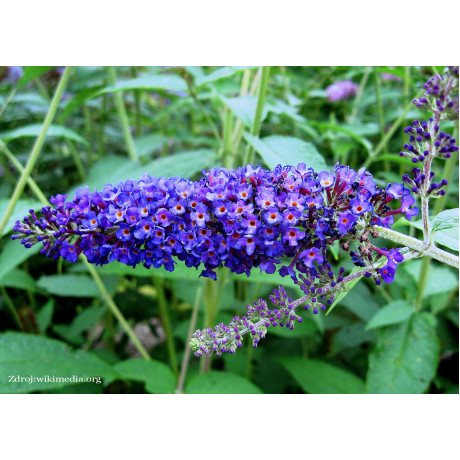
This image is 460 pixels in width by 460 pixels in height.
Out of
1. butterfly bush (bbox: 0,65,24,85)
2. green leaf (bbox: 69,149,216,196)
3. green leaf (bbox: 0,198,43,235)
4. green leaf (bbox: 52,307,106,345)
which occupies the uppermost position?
butterfly bush (bbox: 0,65,24,85)

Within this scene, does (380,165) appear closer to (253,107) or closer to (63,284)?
(253,107)

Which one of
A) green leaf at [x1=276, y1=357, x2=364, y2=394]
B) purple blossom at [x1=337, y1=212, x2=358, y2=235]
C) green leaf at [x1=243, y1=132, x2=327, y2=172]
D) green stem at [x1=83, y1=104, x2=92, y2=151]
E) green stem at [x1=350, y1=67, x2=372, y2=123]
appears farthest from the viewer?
green stem at [x1=83, y1=104, x2=92, y2=151]

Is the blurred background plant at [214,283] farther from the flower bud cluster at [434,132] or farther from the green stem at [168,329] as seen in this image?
the flower bud cluster at [434,132]

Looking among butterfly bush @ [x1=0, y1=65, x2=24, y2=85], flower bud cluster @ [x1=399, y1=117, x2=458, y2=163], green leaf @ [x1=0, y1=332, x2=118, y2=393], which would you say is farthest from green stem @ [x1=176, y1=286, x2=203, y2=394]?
butterfly bush @ [x1=0, y1=65, x2=24, y2=85]

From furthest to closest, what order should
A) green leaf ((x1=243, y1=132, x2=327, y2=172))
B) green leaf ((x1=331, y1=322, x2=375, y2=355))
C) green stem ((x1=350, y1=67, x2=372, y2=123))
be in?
green stem ((x1=350, y1=67, x2=372, y2=123)) → green leaf ((x1=331, y1=322, x2=375, y2=355)) → green leaf ((x1=243, y1=132, x2=327, y2=172))

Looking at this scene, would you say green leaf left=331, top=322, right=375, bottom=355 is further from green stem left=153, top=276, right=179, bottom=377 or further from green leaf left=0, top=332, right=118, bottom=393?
green leaf left=0, top=332, right=118, bottom=393

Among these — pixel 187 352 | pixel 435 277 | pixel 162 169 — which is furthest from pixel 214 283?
pixel 435 277

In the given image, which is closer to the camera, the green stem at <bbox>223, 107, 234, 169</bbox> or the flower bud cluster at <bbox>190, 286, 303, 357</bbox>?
the flower bud cluster at <bbox>190, 286, 303, 357</bbox>

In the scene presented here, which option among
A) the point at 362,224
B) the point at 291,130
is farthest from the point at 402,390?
the point at 291,130
